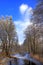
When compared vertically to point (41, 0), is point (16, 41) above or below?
below

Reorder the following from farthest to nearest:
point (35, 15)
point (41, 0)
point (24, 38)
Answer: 1. point (24, 38)
2. point (35, 15)
3. point (41, 0)

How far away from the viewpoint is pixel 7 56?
23859 millimetres

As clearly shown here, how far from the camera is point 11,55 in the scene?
2439cm

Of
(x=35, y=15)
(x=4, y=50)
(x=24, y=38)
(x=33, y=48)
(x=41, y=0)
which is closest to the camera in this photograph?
(x=41, y=0)

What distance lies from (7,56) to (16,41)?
11.6ft

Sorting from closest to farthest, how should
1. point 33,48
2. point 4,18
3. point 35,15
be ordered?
point 35,15
point 4,18
point 33,48

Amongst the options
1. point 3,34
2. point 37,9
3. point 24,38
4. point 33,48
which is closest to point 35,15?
point 37,9

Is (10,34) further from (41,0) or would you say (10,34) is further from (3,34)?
(41,0)

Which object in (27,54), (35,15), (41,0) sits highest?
(41,0)

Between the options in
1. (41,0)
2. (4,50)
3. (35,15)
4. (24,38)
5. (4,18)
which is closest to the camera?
(41,0)

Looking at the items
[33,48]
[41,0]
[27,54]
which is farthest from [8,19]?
[41,0]

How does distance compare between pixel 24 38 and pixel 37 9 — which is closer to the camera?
pixel 37 9

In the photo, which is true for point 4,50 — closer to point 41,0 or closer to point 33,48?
point 33,48

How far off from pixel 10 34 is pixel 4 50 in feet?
9.52
